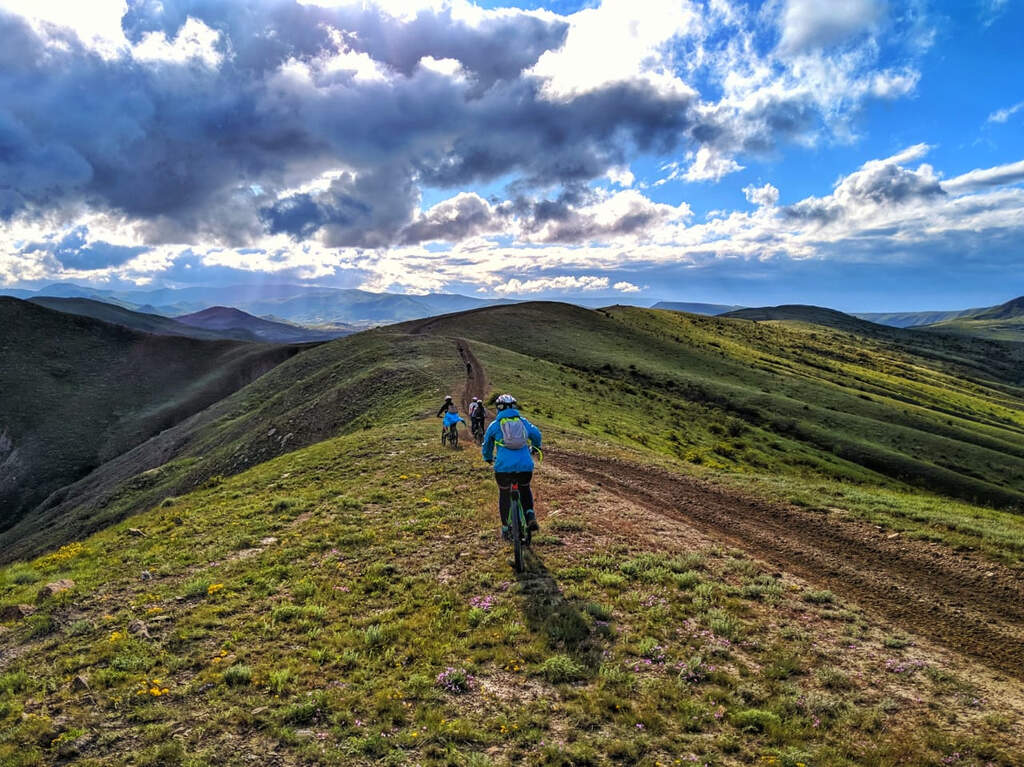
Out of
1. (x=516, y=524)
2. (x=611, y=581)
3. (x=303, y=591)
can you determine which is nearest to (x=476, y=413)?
(x=516, y=524)

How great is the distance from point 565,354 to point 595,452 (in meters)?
50.1

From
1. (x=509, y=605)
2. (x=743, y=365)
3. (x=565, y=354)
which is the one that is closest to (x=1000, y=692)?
(x=509, y=605)

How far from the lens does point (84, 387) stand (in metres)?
93.8

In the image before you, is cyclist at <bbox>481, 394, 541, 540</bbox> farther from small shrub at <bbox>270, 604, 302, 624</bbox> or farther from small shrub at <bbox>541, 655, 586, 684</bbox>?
small shrub at <bbox>270, 604, 302, 624</bbox>

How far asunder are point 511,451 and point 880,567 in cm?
1063

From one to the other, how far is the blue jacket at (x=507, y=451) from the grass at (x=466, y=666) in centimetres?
265

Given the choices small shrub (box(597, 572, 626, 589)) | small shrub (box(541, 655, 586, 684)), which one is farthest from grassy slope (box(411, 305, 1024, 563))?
small shrub (box(541, 655, 586, 684))

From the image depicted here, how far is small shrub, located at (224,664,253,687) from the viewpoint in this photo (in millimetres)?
8469

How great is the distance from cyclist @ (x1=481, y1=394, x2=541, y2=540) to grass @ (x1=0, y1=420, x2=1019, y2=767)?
1752 millimetres

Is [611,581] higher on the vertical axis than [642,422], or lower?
higher

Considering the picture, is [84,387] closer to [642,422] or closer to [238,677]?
[642,422]

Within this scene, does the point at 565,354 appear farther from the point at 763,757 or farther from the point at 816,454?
the point at 763,757

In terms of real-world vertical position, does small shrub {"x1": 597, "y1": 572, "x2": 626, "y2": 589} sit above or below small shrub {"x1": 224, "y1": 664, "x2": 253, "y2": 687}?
above

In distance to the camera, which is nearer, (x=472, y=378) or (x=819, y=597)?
(x=819, y=597)
